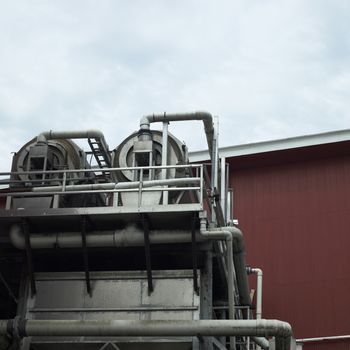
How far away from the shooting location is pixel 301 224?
2317 centimetres

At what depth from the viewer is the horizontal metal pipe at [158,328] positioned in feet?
44.8

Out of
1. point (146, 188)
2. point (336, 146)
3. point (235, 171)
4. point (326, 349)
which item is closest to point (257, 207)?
point (235, 171)

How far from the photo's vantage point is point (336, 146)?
2386 cm

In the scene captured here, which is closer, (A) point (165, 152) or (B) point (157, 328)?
(B) point (157, 328)

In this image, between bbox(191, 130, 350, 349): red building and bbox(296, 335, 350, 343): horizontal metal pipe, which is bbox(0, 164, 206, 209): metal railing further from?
bbox(296, 335, 350, 343): horizontal metal pipe

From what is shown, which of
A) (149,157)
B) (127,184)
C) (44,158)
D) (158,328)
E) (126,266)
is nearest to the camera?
(158,328)

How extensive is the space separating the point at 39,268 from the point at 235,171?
10567 millimetres

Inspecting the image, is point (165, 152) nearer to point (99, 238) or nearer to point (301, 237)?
point (99, 238)

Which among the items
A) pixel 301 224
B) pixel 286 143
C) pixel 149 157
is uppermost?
pixel 286 143

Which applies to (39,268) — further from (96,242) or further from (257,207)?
(257,207)

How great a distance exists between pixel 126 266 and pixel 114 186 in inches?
80.9

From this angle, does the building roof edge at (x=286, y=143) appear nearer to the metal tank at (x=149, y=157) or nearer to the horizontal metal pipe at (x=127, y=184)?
the metal tank at (x=149, y=157)

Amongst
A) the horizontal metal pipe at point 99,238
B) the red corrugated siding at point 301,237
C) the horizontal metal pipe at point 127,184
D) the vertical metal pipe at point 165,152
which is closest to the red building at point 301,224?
the red corrugated siding at point 301,237

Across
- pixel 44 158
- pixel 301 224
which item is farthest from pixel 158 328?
pixel 301 224
